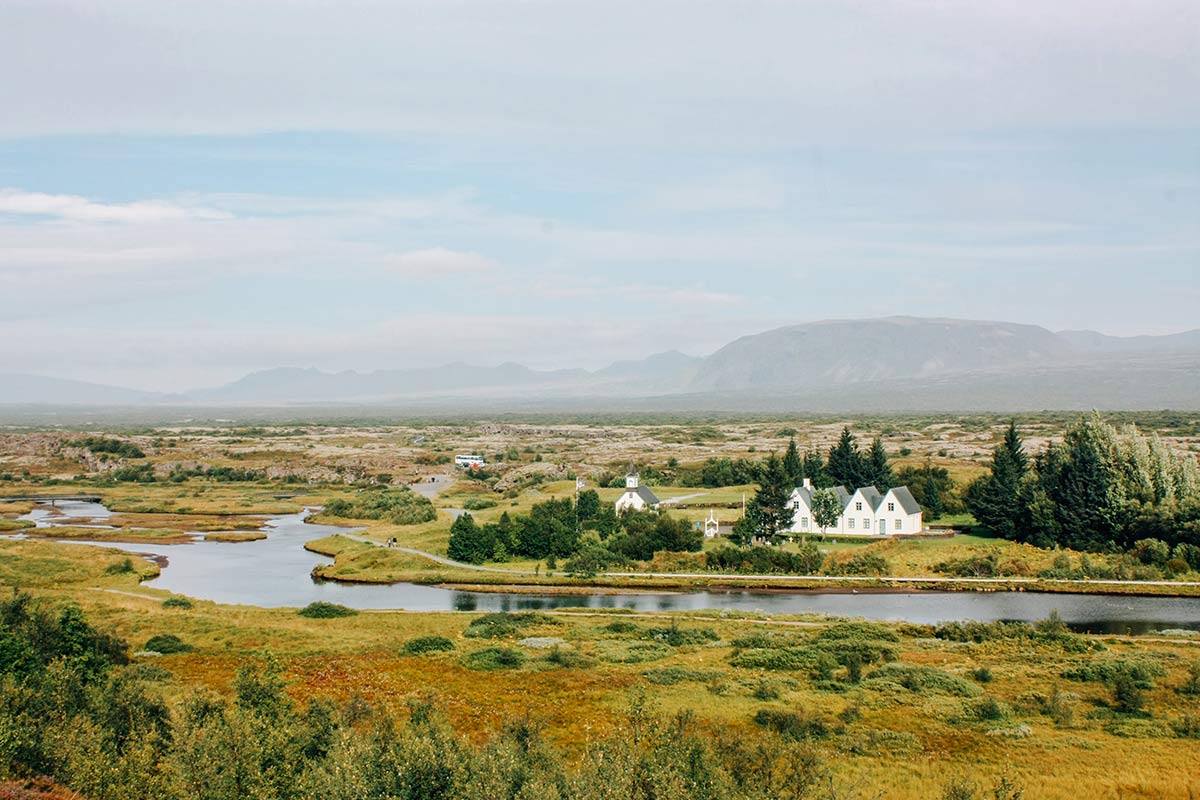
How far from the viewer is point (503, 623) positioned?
160 feet

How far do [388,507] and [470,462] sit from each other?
4627 cm

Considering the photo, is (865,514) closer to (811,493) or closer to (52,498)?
(811,493)

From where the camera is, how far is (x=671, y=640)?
4481 cm

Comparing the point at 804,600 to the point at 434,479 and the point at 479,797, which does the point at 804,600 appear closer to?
the point at 479,797

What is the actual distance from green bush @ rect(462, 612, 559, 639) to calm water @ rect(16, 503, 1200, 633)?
217 inches

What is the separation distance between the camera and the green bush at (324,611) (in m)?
52.6

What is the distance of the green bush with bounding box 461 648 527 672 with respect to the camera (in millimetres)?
40719

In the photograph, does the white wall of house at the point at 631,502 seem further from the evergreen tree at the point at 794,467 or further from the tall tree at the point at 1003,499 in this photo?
the tall tree at the point at 1003,499

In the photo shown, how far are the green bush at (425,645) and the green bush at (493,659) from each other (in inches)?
81.6

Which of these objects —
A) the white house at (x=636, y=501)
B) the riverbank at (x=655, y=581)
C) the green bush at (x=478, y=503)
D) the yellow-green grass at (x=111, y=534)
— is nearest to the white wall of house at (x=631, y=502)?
the white house at (x=636, y=501)

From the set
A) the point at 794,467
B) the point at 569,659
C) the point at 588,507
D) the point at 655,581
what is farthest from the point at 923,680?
the point at 794,467

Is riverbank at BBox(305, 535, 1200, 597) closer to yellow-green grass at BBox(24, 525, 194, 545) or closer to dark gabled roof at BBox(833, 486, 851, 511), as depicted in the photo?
dark gabled roof at BBox(833, 486, 851, 511)

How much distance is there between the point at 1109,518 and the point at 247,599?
2419 inches

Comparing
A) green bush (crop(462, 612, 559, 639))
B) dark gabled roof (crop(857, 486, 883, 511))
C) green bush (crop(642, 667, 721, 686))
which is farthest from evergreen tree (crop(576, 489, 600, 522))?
green bush (crop(642, 667, 721, 686))
